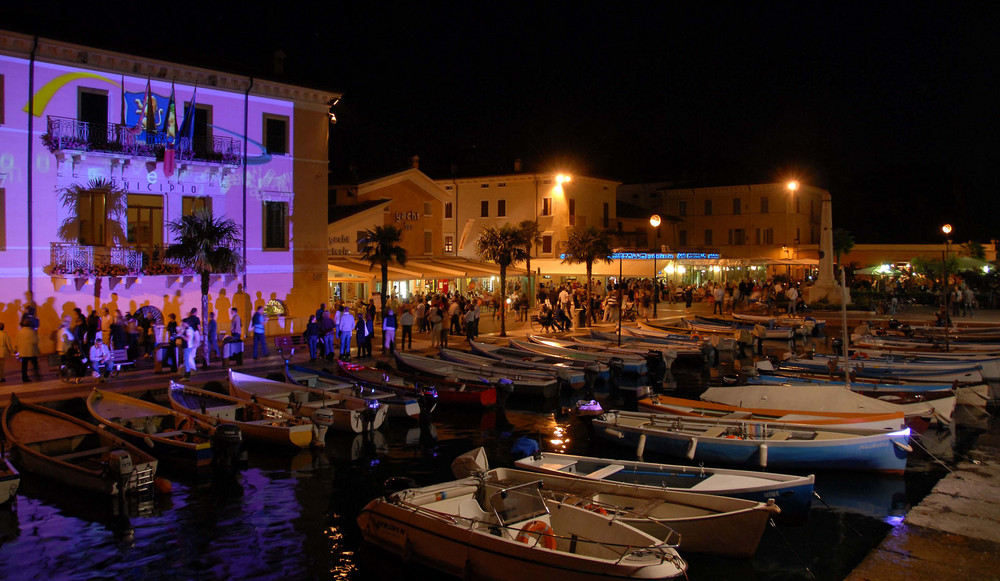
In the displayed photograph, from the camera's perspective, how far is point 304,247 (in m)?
31.0

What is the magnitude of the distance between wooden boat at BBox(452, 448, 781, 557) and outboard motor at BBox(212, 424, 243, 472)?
632 centimetres

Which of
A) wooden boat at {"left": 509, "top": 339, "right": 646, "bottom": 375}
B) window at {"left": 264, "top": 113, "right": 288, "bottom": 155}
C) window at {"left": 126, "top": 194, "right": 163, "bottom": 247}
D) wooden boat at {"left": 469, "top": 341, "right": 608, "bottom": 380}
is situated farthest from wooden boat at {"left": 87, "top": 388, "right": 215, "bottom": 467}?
window at {"left": 264, "top": 113, "right": 288, "bottom": 155}

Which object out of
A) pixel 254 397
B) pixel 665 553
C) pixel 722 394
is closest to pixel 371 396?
pixel 254 397

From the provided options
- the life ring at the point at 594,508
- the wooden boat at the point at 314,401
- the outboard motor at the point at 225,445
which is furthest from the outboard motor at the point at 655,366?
the life ring at the point at 594,508

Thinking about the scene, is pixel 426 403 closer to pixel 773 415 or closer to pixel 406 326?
pixel 773 415

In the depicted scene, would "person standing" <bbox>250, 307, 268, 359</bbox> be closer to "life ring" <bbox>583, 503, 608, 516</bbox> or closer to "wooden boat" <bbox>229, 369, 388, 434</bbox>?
"wooden boat" <bbox>229, 369, 388, 434</bbox>

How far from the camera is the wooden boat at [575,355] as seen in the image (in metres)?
27.2

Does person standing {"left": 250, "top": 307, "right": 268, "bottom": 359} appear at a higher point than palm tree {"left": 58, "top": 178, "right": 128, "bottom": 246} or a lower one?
lower

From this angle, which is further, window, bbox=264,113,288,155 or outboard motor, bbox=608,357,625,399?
window, bbox=264,113,288,155

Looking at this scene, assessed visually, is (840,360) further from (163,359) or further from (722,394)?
(163,359)

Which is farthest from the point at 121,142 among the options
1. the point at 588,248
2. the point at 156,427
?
the point at 588,248

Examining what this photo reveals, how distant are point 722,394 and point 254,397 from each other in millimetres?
12017

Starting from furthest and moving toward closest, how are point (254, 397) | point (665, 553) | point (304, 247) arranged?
1. point (304, 247)
2. point (254, 397)
3. point (665, 553)

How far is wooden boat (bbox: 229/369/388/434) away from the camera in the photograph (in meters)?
18.4
